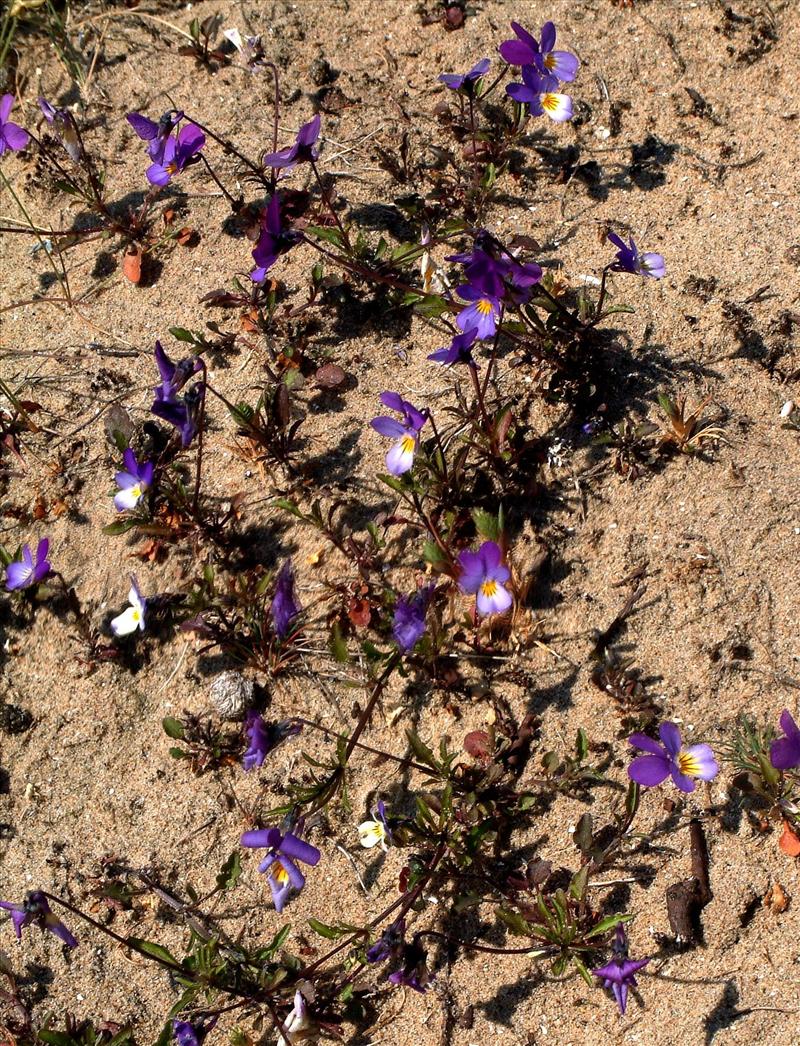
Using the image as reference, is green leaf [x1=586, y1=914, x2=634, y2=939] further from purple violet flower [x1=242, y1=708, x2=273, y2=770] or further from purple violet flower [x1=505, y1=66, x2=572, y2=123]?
purple violet flower [x1=505, y1=66, x2=572, y2=123]

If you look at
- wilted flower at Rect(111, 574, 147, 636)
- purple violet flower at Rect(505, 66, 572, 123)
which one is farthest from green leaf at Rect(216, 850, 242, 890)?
purple violet flower at Rect(505, 66, 572, 123)

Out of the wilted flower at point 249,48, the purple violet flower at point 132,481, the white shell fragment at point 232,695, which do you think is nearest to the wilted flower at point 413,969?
the white shell fragment at point 232,695

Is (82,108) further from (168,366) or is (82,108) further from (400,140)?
(168,366)

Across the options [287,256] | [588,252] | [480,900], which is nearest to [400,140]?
[287,256]

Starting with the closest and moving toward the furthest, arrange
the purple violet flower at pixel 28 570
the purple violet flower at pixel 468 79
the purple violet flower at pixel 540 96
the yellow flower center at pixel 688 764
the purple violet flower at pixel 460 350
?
the yellow flower center at pixel 688 764 < the purple violet flower at pixel 460 350 < the purple violet flower at pixel 28 570 < the purple violet flower at pixel 540 96 < the purple violet flower at pixel 468 79

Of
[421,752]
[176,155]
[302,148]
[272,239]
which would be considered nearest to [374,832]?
[421,752]

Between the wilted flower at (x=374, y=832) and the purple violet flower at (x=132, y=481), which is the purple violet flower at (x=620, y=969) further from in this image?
the purple violet flower at (x=132, y=481)

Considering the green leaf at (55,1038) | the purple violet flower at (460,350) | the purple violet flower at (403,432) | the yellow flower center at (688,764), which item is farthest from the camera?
the purple violet flower at (403,432)
